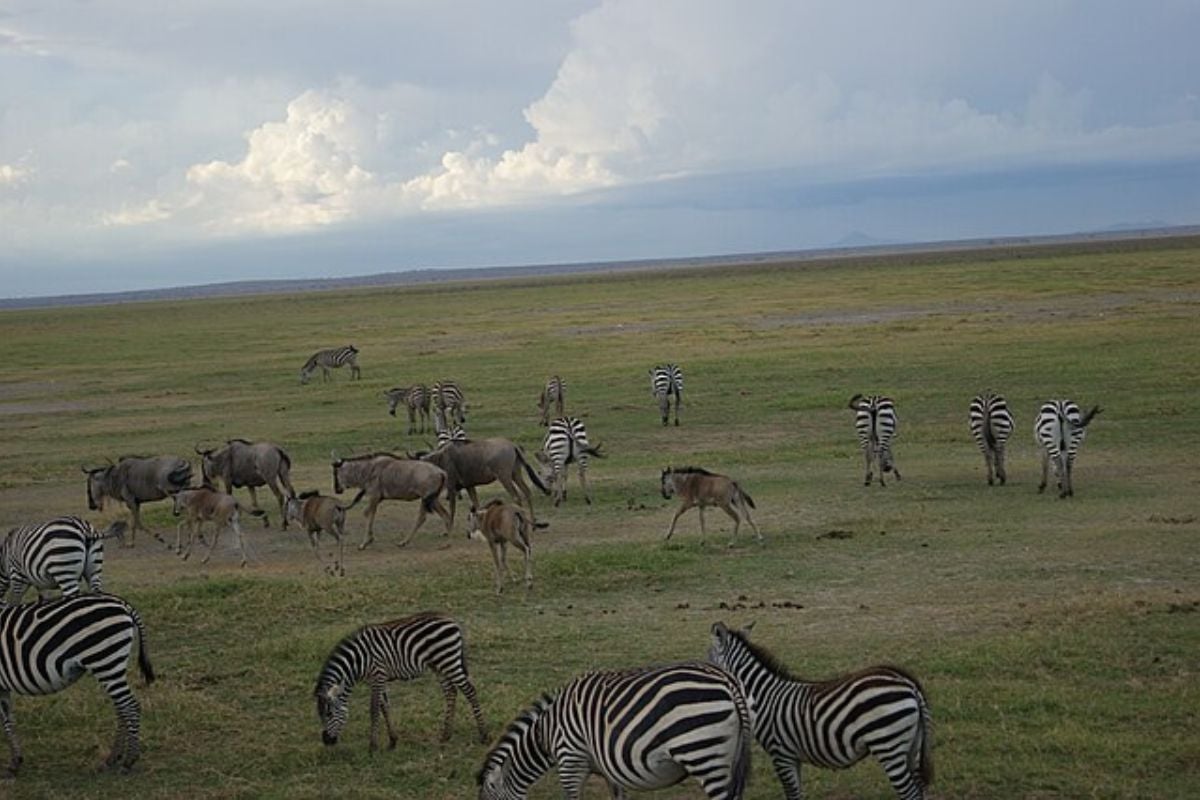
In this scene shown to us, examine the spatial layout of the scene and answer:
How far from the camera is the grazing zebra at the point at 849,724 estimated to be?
25.1 feet

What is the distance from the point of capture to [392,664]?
32.9ft

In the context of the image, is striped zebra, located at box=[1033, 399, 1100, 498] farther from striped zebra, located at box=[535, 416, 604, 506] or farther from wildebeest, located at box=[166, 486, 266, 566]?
wildebeest, located at box=[166, 486, 266, 566]

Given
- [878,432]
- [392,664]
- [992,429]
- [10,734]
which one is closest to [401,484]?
[878,432]

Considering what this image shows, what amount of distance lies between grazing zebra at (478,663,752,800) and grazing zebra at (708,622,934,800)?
2.16ft

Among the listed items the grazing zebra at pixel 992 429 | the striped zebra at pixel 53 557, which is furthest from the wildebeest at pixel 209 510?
the grazing zebra at pixel 992 429

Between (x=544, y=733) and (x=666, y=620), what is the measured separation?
200 inches

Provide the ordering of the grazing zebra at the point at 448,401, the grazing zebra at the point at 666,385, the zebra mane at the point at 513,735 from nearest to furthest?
the zebra mane at the point at 513,735 < the grazing zebra at the point at 666,385 < the grazing zebra at the point at 448,401

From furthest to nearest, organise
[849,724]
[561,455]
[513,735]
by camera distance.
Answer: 1. [561,455]
2. [513,735]
3. [849,724]

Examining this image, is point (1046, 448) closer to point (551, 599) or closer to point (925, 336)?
point (551, 599)

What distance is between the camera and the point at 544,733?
7.96 metres

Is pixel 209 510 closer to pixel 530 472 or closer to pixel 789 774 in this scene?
pixel 530 472

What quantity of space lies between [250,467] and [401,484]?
3.29 meters

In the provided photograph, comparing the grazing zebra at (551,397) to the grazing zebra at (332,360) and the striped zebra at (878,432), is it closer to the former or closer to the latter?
the striped zebra at (878,432)

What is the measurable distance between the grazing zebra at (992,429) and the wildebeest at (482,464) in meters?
6.52
